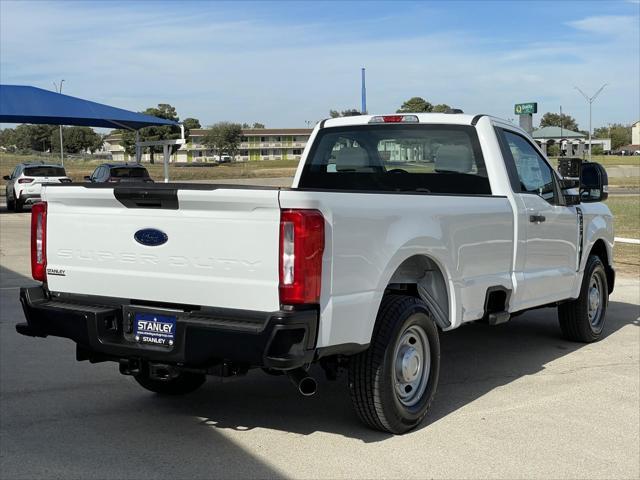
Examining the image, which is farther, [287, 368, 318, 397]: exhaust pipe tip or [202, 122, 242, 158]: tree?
[202, 122, 242, 158]: tree

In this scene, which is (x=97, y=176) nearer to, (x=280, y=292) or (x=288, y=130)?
(x=280, y=292)

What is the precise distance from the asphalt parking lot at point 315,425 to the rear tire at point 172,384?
3.1 inches

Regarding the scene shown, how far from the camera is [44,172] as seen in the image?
28.0 meters

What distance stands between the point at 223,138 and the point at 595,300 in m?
121

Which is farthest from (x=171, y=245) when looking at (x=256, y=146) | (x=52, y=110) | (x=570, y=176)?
(x=256, y=146)

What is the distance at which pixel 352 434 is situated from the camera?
5078 millimetres

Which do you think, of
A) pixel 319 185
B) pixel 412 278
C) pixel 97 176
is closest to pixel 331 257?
pixel 412 278

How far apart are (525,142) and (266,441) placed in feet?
12.1

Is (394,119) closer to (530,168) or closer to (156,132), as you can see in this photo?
(530,168)

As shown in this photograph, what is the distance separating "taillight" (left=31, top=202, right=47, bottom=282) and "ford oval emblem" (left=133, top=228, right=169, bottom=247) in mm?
746

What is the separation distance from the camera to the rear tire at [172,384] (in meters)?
5.80

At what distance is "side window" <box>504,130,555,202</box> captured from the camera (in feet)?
22.1

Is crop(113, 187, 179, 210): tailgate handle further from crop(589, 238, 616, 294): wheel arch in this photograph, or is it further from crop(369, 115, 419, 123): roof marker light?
crop(589, 238, 616, 294): wheel arch

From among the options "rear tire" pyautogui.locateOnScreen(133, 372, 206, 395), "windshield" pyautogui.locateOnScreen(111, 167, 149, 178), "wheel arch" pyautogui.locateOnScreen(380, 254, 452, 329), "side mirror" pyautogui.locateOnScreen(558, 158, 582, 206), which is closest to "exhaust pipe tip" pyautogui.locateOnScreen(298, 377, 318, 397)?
"wheel arch" pyautogui.locateOnScreen(380, 254, 452, 329)
